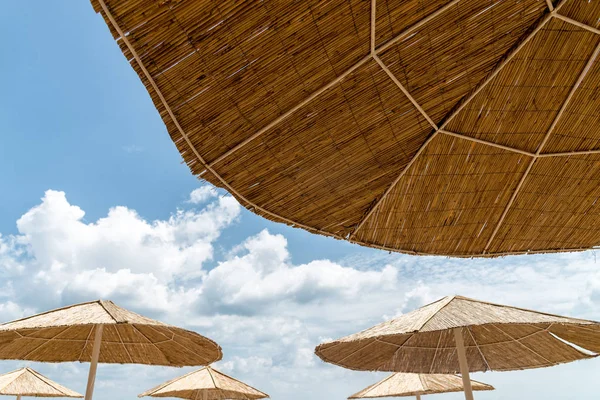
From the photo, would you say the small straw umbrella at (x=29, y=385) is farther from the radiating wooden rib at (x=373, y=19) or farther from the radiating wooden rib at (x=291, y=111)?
the radiating wooden rib at (x=373, y=19)

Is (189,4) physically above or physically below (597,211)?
below

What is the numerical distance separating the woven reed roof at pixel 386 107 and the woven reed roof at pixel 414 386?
21.5 ft

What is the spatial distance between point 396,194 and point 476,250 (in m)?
1.13

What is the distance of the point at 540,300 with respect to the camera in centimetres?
890

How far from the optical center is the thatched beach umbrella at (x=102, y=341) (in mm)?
4896

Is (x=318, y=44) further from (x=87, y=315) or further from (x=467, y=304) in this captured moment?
(x=87, y=315)

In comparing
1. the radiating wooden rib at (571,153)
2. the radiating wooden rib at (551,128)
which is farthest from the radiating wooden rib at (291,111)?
the radiating wooden rib at (571,153)

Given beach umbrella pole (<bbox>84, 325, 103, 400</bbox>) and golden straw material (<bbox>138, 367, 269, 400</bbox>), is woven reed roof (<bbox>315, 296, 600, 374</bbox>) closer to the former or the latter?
beach umbrella pole (<bbox>84, 325, 103, 400</bbox>)

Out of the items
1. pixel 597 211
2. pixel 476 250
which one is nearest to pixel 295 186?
pixel 476 250

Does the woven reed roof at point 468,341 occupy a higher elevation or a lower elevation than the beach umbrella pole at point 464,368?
higher

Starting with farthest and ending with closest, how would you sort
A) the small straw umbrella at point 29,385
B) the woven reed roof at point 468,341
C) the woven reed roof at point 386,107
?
the small straw umbrella at point 29,385 → the woven reed roof at point 468,341 → the woven reed roof at point 386,107

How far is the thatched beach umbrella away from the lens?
4896mm

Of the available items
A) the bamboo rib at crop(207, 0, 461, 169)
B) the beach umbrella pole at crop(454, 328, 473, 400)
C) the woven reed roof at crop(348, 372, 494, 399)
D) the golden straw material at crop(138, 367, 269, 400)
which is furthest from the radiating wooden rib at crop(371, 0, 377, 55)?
the woven reed roof at crop(348, 372, 494, 399)

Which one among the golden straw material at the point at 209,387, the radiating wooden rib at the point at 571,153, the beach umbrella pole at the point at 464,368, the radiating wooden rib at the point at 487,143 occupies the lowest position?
the beach umbrella pole at the point at 464,368
